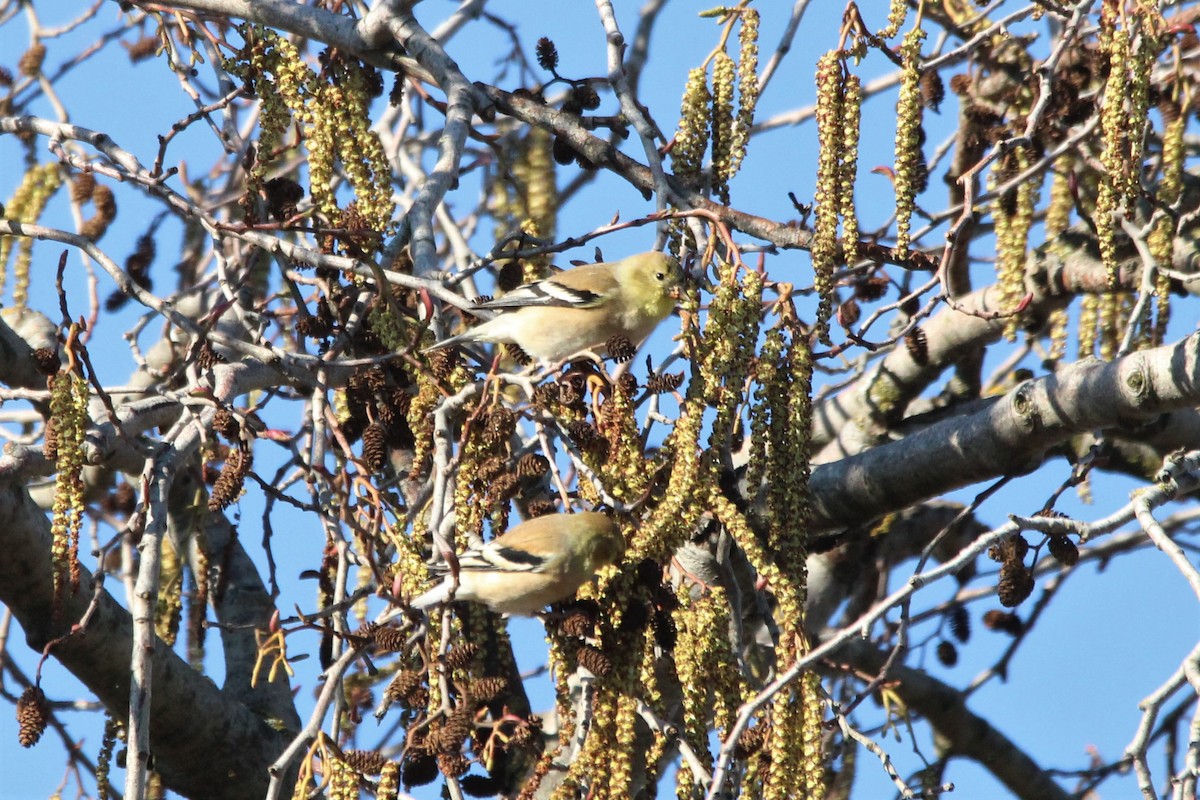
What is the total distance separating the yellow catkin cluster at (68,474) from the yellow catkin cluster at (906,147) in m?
1.87

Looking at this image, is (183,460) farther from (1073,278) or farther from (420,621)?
(1073,278)

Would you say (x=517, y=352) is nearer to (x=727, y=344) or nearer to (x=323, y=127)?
(x=323, y=127)

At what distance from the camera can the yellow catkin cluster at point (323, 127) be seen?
3461 mm

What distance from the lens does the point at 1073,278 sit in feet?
15.7

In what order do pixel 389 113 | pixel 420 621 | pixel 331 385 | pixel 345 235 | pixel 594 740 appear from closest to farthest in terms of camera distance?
pixel 594 740 < pixel 420 621 < pixel 345 235 < pixel 331 385 < pixel 389 113

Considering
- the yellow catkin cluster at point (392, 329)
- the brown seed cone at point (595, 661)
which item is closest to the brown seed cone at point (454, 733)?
the brown seed cone at point (595, 661)

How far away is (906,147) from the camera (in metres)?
3.18

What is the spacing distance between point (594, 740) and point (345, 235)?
1.36m

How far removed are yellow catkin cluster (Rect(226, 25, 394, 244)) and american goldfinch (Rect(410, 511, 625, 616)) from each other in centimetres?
88

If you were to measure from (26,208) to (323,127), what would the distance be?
6.41 ft

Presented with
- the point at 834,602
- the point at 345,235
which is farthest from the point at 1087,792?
the point at 345,235

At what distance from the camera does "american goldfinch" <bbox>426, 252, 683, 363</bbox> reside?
4484 millimetres

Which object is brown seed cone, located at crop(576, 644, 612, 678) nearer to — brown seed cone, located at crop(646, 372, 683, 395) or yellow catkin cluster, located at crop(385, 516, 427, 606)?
yellow catkin cluster, located at crop(385, 516, 427, 606)

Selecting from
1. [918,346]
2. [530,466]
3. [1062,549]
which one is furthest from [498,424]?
[918,346]
